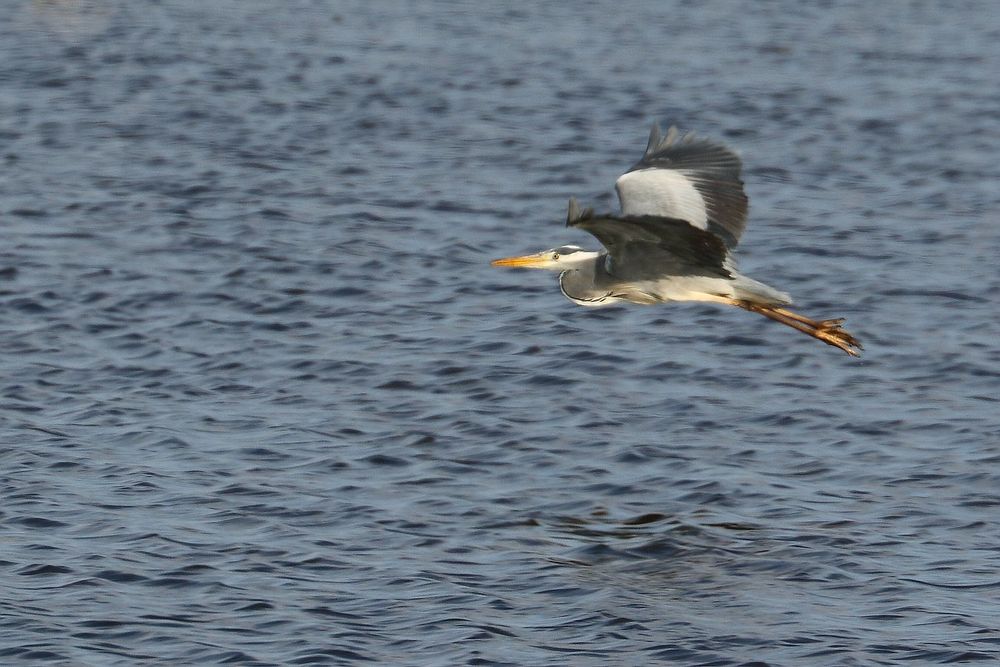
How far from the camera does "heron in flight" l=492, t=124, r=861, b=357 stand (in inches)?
428

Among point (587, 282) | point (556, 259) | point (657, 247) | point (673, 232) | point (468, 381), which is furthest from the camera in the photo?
point (468, 381)

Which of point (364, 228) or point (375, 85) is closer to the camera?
point (364, 228)

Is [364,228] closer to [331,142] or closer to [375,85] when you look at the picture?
[331,142]

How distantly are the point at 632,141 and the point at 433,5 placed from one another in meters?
11.4

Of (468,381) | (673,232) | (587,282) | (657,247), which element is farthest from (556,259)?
(468,381)

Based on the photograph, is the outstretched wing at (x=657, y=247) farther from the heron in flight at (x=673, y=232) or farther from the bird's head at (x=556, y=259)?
the bird's head at (x=556, y=259)

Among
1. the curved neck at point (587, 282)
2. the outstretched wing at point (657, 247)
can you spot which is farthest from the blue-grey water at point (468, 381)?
the outstretched wing at point (657, 247)

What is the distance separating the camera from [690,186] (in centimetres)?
1100

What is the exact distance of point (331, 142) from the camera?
2389 cm

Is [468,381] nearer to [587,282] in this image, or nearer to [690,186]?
[587,282]

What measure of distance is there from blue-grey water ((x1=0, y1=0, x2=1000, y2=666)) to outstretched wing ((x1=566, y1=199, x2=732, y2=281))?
1781mm

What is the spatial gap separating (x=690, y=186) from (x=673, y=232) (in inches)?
12.1

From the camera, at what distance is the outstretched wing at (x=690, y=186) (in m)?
10.9

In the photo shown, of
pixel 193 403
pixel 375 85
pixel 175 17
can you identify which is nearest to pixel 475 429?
pixel 193 403
